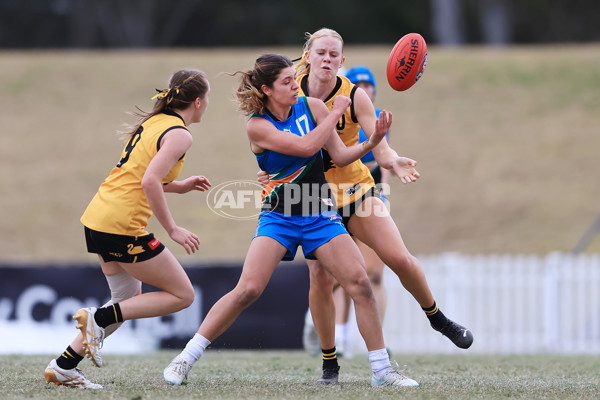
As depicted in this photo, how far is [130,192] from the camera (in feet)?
16.0

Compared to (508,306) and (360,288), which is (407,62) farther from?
(508,306)

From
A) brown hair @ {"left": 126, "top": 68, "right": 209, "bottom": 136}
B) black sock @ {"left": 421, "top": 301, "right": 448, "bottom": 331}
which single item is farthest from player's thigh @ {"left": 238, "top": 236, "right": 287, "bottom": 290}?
black sock @ {"left": 421, "top": 301, "right": 448, "bottom": 331}

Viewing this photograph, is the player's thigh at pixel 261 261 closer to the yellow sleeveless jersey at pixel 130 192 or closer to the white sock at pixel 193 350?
the white sock at pixel 193 350

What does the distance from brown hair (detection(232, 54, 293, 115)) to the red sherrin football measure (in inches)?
28.1

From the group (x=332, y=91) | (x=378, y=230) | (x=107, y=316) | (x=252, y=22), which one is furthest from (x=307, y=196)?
(x=252, y=22)

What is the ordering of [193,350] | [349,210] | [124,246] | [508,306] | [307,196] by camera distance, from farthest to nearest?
[508,306] < [349,210] < [307,196] < [193,350] < [124,246]

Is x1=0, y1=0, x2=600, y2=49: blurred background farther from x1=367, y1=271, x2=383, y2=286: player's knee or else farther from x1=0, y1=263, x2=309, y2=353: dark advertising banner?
x1=367, y1=271, x2=383, y2=286: player's knee

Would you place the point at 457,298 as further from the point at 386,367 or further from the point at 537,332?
the point at 386,367

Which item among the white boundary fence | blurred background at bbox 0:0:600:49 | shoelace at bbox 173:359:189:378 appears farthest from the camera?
blurred background at bbox 0:0:600:49

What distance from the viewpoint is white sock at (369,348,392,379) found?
198 inches

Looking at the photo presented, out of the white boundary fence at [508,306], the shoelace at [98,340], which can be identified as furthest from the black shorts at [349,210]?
the white boundary fence at [508,306]

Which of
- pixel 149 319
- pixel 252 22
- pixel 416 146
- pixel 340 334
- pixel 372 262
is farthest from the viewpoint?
pixel 252 22

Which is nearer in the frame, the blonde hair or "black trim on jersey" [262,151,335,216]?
"black trim on jersey" [262,151,335,216]

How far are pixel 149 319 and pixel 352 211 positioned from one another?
5044 millimetres
